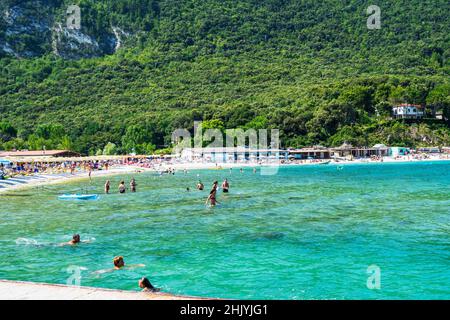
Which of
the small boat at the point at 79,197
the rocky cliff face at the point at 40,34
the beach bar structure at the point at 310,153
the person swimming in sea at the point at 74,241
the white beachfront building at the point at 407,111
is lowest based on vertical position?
the person swimming in sea at the point at 74,241

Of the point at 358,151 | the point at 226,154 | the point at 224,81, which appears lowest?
the point at 226,154

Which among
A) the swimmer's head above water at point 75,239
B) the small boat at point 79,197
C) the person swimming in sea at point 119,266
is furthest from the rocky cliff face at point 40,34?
the person swimming in sea at point 119,266

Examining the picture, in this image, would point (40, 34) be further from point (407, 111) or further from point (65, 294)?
point (65, 294)

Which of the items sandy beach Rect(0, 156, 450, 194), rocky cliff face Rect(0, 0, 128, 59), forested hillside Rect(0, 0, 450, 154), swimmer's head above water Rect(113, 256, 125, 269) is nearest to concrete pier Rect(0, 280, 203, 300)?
swimmer's head above water Rect(113, 256, 125, 269)

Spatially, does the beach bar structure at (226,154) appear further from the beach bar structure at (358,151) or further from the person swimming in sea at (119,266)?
the person swimming in sea at (119,266)

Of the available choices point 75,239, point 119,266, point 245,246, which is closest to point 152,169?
point 75,239
